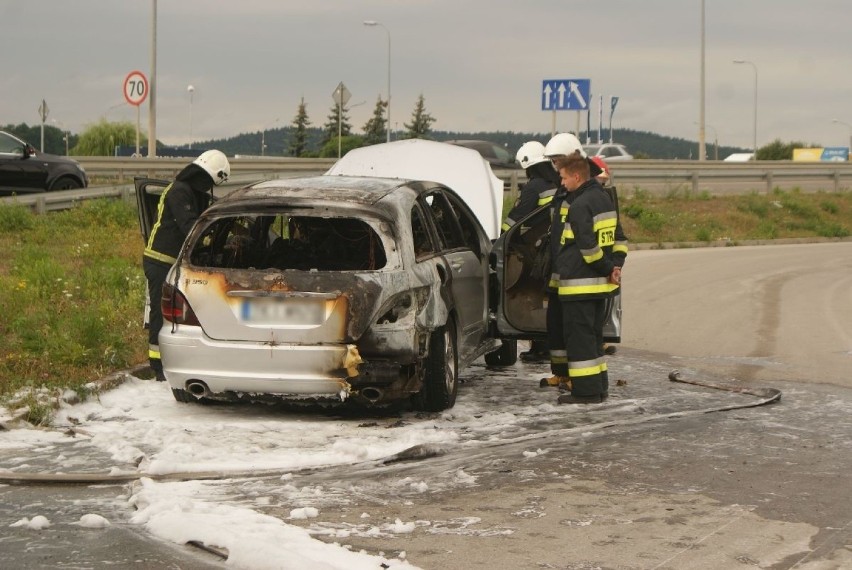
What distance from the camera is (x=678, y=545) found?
5641 millimetres

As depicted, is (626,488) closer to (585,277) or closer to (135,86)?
(585,277)

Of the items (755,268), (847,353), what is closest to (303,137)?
(755,268)

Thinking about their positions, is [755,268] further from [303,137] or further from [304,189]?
[303,137]

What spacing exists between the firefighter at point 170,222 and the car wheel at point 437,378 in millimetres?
2283

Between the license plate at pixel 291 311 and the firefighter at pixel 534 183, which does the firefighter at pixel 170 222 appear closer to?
the license plate at pixel 291 311

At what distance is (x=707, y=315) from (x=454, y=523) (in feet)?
32.7

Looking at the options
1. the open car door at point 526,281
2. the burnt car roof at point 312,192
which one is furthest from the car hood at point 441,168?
the burnt car roof at point 312,192

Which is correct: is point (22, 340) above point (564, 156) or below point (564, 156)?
below

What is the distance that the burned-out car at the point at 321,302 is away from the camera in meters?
8.12

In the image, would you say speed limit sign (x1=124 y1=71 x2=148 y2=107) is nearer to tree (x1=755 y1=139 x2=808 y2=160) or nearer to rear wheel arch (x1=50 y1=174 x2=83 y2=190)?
rear wheel arch (x1=50 y1=174 x2=83 y2=190)

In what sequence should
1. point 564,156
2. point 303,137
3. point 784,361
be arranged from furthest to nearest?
point 303,137 → point 784,361 → point 564,156

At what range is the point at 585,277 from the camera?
9.45 metres

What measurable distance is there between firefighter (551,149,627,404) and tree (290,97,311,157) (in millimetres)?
124385

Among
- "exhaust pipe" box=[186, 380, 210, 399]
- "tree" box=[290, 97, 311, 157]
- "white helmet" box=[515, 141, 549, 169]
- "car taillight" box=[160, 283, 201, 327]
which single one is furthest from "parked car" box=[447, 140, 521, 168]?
"tree" box=[290, 97, 311, 157]
